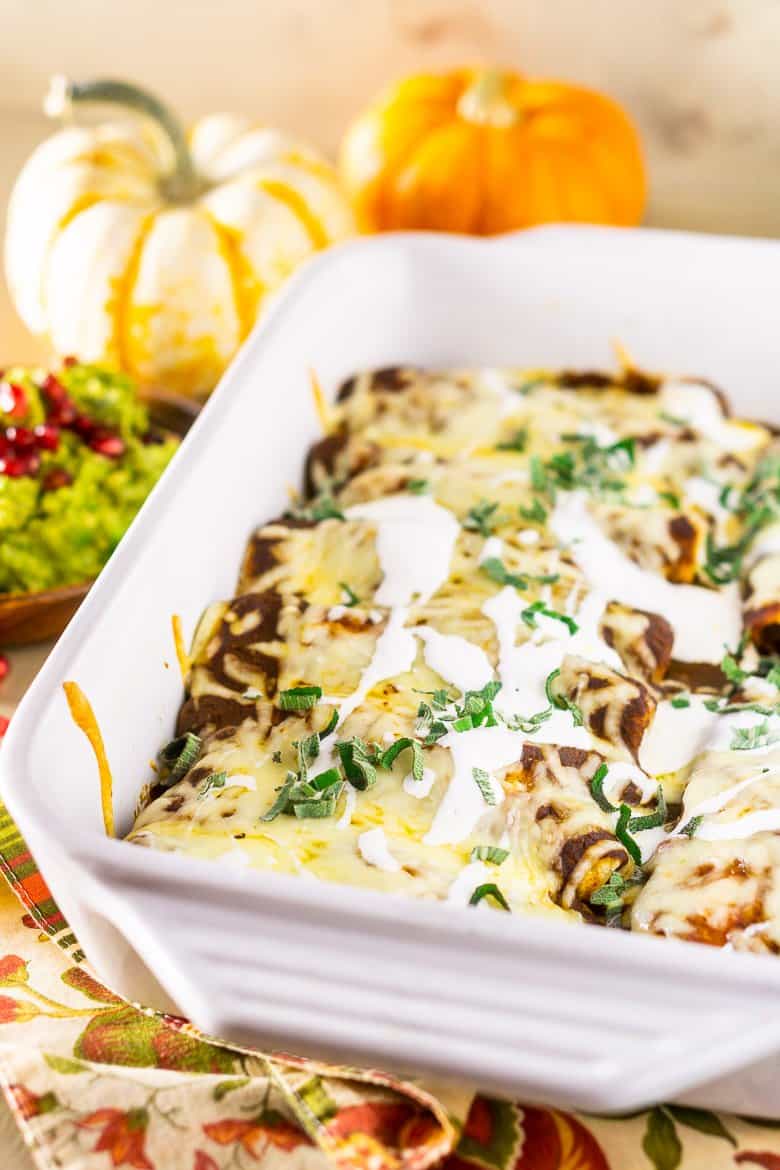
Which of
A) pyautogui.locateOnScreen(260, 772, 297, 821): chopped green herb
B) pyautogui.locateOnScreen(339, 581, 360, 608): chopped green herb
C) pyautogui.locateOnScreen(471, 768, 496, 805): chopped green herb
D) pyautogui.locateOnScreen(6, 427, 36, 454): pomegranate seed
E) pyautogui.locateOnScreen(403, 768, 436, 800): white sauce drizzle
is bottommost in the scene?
pyautogui.locateOnScreen(339, 581, 360, 608): chopped green herb

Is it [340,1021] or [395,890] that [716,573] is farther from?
[340,1021]

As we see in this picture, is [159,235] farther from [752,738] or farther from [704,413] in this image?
[752,738]

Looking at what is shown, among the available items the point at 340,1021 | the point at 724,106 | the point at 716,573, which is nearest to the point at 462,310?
the point at 716,573

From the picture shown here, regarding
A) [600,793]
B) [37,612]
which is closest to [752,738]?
[600,793]

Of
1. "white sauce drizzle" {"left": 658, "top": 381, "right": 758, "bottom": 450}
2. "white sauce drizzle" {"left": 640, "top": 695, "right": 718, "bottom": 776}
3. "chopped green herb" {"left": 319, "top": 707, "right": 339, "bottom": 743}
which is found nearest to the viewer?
"chopped green herb" {"left": 319, "top": 707, "right": 339, "bottom": 743}

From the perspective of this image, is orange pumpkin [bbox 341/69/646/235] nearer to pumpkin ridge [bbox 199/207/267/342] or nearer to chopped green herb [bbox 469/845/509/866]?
pumpkin ridge [bbox 199/207/267/342]

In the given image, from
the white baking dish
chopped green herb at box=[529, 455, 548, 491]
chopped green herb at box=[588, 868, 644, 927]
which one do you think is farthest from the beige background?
chopped green herb at box=[588, 868, 644, 927]

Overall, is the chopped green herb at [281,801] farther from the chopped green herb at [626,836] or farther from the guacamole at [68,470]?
the guacamole at [68,470]
